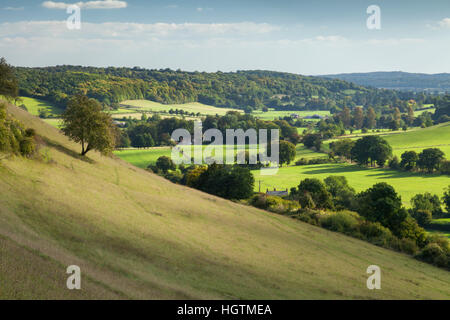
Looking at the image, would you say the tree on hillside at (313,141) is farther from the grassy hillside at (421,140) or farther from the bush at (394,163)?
the bush at (394,163)

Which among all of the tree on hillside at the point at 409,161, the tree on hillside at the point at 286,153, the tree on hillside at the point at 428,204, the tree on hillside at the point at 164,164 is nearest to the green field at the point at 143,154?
the tree on hillside at the point at 164,164

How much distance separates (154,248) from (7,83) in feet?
105

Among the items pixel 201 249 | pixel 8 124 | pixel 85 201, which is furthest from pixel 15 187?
pixel 201 249

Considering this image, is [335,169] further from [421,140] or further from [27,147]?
[27,147]

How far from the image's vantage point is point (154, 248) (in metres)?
22.0

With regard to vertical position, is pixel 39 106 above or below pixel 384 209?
above

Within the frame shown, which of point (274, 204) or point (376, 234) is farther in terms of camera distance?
point (274, 204)

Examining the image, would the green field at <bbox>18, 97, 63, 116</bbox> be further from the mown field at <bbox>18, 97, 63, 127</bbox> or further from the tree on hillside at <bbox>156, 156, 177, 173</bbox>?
the tree on hillside at <bbox>156, 156, 177, 173</bbox>

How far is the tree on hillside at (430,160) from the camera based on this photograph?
357 ft

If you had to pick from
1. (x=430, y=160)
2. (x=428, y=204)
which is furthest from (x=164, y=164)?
(x=430, y=160)

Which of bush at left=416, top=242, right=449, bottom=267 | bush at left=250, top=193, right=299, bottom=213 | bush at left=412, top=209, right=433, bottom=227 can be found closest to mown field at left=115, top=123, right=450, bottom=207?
bush at left=412, top=209, right=433, bottom=227

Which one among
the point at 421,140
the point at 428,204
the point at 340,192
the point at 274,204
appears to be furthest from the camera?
Result: the point at 421,140

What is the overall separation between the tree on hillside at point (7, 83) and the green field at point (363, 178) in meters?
58.2

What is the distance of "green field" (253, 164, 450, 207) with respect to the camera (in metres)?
91.2
